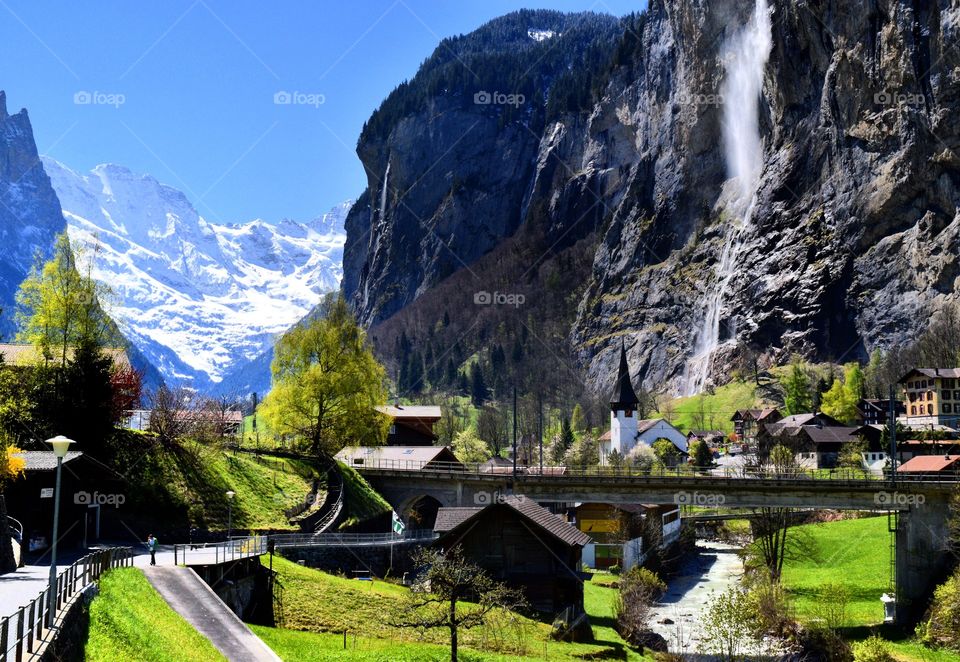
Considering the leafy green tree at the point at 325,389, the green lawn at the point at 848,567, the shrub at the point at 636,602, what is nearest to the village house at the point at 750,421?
the green lawn at the point at 848,567

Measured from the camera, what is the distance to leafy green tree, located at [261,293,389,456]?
71188 millimetres

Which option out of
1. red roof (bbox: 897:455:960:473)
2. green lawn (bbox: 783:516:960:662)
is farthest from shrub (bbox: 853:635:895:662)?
red roof (bbox: 897:455:960:473)

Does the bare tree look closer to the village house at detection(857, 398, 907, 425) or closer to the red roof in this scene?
the red roof

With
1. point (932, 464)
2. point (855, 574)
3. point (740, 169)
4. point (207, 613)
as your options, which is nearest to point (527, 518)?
point (207, 613)

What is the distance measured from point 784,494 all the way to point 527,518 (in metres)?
19.1

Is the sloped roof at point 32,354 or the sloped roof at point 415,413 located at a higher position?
the sloped roof at point 32,354

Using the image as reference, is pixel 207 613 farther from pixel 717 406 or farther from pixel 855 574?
pixel 717 406

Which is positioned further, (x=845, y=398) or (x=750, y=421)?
(x=750, y=421)

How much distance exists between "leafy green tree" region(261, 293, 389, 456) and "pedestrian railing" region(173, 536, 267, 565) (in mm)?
21959

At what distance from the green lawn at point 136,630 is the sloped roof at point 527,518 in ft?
74.2

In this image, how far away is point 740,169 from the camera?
651 ft

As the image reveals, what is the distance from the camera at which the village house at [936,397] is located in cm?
10888

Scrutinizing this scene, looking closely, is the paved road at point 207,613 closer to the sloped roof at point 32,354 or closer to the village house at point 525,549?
the village house at point 525,549

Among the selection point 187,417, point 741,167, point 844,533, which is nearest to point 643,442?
point 844,533
